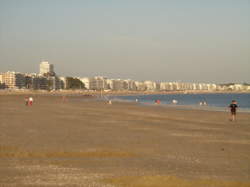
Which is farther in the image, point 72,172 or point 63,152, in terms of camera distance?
point 63,152

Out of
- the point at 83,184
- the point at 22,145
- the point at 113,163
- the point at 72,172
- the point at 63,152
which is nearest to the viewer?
the point at 83,184

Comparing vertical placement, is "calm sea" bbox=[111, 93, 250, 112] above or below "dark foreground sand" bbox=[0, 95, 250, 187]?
below

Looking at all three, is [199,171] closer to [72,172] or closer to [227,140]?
[72,172]

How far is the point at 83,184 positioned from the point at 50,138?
7.24 meters

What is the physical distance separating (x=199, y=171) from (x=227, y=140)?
6550mm

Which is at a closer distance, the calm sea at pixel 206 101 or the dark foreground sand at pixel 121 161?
the dark foreground sand at pixel 121 161

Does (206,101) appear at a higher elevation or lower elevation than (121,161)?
lower

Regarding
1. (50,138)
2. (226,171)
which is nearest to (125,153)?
(226,171)

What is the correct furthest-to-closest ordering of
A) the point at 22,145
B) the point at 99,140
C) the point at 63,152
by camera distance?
the point at 99,140
the point at 22,145
the point at 63,152

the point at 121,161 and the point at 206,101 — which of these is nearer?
the point at 121,161

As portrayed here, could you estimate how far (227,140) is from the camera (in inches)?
579

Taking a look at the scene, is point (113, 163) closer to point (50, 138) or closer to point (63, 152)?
point (63, 152)

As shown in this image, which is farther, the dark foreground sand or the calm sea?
the calm sea

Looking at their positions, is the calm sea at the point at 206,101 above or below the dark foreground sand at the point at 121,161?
below
